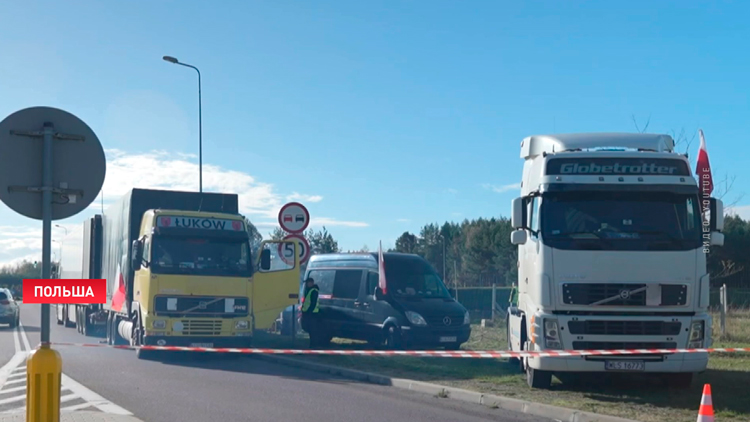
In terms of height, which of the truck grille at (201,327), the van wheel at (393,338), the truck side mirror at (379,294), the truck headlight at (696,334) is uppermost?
the truck side mirror at (379,294)

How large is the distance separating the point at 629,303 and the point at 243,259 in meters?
9.29

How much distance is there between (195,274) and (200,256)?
426 mm

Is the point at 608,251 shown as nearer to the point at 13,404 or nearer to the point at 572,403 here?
the point at 572,403

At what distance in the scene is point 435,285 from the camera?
62.3 ft

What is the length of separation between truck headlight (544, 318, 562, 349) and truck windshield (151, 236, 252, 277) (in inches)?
329

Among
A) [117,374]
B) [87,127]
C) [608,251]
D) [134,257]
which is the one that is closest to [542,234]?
[608,251]

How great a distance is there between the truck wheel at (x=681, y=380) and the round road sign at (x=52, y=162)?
29.6ft

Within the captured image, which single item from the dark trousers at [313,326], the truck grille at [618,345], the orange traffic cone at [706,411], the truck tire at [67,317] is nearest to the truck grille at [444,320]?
the dark trousers at [313,326]

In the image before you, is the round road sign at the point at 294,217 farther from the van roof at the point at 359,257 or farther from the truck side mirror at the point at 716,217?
the truck side mirror at the point at 716,217

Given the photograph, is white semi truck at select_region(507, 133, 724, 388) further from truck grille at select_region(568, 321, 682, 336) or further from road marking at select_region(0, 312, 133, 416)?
road marking at select_region(0, 312, 133, 416)

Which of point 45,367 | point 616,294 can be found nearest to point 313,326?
point 616,294

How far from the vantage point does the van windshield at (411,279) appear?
18453 mm
